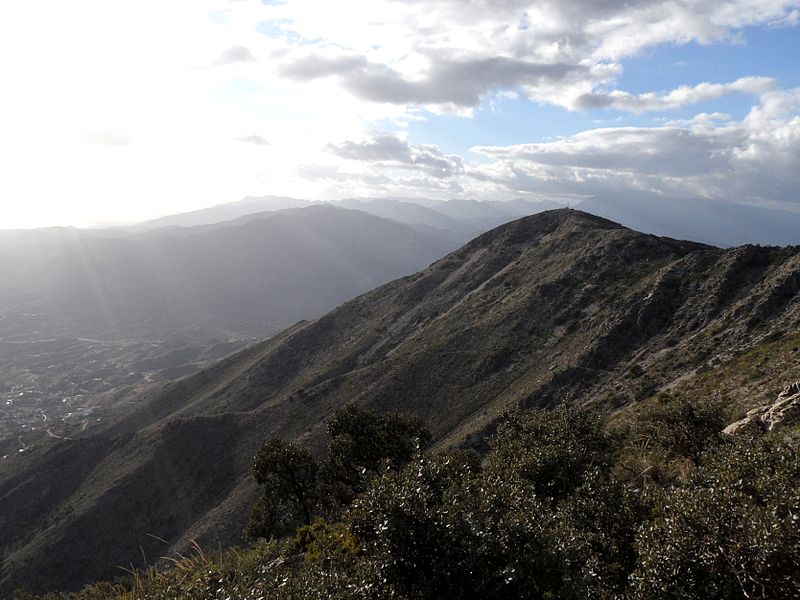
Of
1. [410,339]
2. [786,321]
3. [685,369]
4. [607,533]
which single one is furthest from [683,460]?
[410,339]

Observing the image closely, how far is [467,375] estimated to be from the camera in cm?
8994

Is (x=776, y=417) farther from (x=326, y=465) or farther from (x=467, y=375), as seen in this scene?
(x=467, y=375)

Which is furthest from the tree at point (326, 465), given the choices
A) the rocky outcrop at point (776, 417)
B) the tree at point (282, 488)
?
the rocky outcrop at point (776, 417)

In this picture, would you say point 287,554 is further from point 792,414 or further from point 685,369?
point 685,369

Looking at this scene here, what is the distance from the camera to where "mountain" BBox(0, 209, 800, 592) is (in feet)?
214

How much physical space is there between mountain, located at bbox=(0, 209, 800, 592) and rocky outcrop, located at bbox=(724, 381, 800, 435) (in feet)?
39.9

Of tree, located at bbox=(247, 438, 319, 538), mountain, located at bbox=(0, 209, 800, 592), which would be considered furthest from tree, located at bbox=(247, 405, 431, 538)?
mountain, located at bbox=(0, 209, 800, 592)

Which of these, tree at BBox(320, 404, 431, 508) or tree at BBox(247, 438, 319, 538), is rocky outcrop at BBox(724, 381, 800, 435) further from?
tree at BBox(247, 438, 319, 538)

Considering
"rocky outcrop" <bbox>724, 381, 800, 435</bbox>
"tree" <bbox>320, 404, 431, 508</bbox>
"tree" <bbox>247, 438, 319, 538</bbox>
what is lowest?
"tree" <bbox>247, 438, 319, 538</bbox>

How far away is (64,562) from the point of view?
8125 cm

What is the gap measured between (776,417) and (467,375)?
6474 centimetres

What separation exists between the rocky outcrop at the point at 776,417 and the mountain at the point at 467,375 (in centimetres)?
1217

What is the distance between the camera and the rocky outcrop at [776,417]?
25.6m

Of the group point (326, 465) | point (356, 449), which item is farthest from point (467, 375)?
point (326, 465)
